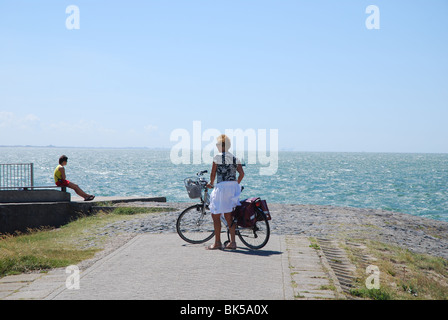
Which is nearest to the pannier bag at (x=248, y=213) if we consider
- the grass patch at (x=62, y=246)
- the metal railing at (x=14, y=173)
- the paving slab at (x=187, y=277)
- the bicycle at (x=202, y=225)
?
the bicycle at (x=202, y=225)

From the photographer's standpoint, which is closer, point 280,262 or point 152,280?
point 152,280

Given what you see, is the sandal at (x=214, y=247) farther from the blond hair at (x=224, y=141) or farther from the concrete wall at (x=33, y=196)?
the concrete wall at (x=33, y=196)

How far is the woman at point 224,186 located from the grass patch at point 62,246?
7.81 ft

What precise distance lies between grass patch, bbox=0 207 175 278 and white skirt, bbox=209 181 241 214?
2.42m

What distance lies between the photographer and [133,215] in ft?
48.0

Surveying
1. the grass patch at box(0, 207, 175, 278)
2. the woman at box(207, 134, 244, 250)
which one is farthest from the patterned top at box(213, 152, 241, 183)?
the grass patch at box(0, 207, 175, 278)

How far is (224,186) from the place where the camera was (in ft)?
28.2

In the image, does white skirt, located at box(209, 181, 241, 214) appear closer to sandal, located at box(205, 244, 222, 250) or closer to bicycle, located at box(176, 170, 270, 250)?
bicycle, located at box(176, 170, 270, 250)

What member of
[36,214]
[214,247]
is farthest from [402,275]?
[36,214]

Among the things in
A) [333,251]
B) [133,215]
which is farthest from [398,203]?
[333,251]

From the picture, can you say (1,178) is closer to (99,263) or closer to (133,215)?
(133,215)

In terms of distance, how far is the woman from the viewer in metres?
8.47
